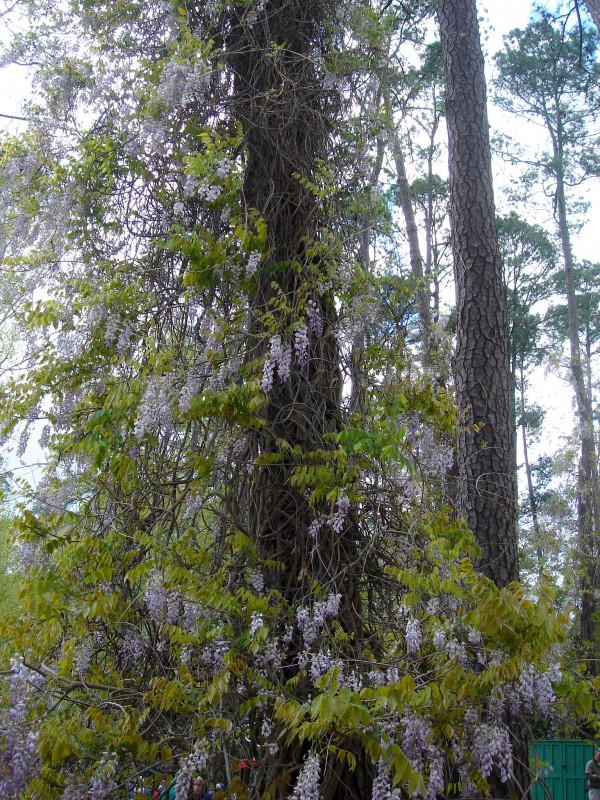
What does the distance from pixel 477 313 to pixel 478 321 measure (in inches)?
2.3

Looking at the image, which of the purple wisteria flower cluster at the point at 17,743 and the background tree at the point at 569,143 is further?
the background tree at the point at 569,143

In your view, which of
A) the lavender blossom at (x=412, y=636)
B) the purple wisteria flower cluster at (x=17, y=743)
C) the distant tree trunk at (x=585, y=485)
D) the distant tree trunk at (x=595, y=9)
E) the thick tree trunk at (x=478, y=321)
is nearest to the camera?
the purple wisteria flower cluster at (x=17, y=743)

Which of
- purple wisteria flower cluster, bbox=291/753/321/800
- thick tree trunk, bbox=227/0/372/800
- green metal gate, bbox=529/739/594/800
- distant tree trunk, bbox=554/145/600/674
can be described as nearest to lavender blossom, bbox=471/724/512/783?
thick tree trunk, bbox=227/0/372/800

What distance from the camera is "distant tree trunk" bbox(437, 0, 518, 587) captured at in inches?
171

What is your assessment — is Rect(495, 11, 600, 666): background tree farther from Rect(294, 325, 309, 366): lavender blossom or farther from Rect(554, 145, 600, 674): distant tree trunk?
Rect(294, 325, 309, 366): lavender blossom

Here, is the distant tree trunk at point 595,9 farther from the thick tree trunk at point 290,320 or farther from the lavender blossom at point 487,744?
the lavender blossom at point 487,744

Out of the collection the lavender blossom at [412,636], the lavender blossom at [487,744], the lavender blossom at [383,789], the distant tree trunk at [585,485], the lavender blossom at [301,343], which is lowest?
the lavender blossom at [383,789]

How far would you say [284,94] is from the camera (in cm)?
332

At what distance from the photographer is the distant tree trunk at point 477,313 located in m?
4.34

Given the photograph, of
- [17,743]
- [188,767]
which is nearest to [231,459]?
[188,767]

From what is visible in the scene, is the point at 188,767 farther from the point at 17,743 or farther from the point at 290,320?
the point at 290,320

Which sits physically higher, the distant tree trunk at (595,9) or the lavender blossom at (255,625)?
the distant tree trunk at (595,9)

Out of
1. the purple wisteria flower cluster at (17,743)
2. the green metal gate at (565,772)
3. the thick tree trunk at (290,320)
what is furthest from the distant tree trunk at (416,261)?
the green metal gate at (565,772)

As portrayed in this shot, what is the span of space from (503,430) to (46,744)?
324 centimetres
